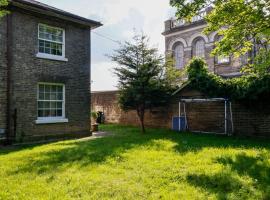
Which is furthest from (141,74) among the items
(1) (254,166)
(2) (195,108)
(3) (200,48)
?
(3) (200,48)

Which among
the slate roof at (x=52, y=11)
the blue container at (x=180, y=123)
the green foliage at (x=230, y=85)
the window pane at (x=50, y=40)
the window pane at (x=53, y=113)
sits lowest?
the blue container at (x=180, y=123)

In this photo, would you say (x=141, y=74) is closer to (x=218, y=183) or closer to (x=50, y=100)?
(x=50, y=100)

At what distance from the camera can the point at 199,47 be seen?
89.0 ft

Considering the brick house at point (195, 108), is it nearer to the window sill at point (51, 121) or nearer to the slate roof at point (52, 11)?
the slate roof at point (52, 11)

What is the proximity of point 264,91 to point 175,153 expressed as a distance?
5.99 m

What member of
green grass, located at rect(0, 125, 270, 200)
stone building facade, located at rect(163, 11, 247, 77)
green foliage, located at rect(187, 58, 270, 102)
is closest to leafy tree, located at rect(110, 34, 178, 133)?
green foliage, located at rect(187, 58, 270, 102)

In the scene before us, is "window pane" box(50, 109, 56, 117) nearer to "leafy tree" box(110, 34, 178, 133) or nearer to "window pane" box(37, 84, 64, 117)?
"window pane" box(37, 84, 64, 117)

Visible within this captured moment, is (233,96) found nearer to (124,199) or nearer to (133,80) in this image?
(133,80)

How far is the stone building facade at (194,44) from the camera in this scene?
24844 mm

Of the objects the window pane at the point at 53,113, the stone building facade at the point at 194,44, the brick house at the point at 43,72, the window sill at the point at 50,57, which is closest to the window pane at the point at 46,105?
the brick house at the point at 43,72

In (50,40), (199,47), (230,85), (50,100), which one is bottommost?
(50,100)

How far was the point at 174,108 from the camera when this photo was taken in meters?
17.0

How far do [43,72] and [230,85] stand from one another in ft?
29.0

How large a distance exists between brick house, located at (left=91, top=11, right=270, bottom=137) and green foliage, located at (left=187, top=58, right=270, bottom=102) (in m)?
0.66
